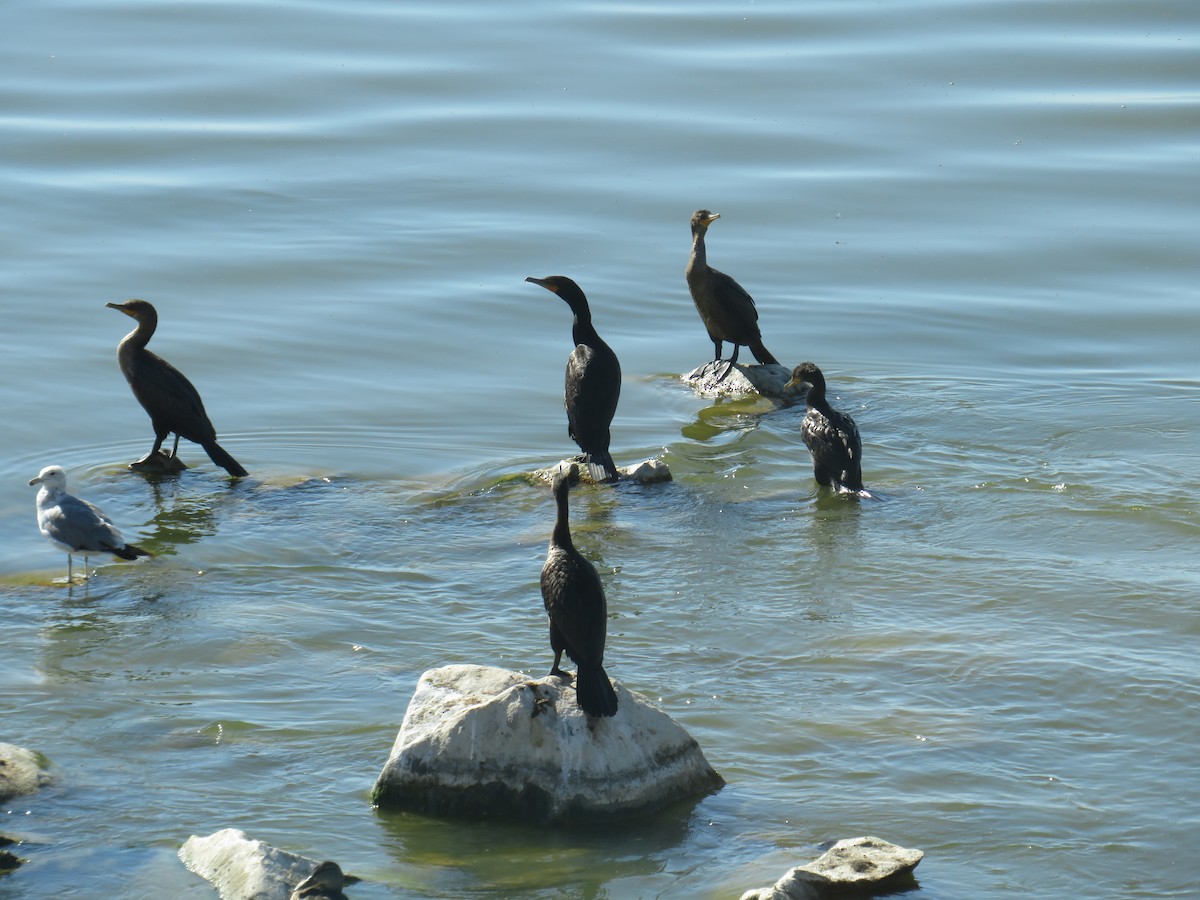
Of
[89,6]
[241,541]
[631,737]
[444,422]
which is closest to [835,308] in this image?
[444,422]

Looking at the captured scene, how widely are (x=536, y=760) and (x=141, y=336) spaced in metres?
6.33

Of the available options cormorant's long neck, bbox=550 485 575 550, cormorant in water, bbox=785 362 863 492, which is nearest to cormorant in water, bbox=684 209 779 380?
cormorant in water, bbox=785 362 863 492

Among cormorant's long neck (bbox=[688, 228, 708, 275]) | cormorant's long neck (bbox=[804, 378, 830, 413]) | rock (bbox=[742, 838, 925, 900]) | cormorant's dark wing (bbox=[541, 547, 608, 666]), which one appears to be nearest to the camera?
rock (bbox=[742, 838, 925, 900])

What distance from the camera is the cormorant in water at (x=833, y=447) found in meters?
9.89

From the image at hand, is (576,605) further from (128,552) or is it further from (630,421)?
(630,421)

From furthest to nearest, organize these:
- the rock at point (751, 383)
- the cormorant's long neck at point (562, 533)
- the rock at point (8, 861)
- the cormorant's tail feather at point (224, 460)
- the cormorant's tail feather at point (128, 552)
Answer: the rock at point (751, 383) < the cormorant's tail feather at point (224, 460) < the cormorant's tail feather at point (128, 552) < the cormorant's long neck at point (562, 533) < the rock at point (8, 861)

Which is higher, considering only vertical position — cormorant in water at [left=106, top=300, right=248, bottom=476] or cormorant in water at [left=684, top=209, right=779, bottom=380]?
cormorant in water at [left=684, top=209, right=779, bottom=380]

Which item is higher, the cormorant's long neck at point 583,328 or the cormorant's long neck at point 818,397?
the cormorant's long neck at point 583,328

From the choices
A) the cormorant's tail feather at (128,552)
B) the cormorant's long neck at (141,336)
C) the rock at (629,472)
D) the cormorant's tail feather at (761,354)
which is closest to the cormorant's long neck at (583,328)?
the rock at (629,472)

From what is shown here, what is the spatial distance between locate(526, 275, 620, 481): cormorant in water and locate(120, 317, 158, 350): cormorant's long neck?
2941 millimetres

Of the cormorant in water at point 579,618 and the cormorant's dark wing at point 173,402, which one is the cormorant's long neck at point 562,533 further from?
the cormorant's dark wing at point 173,402

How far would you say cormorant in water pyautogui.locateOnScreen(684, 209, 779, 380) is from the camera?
12.7 metres

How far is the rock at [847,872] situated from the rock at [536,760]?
785 millimetres

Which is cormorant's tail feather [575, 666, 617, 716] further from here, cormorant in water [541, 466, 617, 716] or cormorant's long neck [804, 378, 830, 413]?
cormorant's long neck [804, 378, 830, 413]
